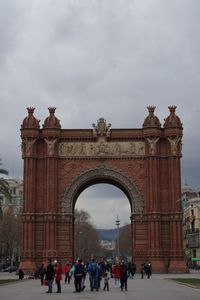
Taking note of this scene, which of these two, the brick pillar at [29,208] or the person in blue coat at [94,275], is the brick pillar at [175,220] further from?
the person in blue coat at [94,275]

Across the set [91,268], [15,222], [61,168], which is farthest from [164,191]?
[15,222]

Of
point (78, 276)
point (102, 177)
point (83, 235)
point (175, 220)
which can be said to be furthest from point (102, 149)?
point (83, 235)

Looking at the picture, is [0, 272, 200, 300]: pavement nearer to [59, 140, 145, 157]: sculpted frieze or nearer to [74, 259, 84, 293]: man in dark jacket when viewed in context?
[74, 259, 84, 293]: man in dark jacket

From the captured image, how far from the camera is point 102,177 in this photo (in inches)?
2399

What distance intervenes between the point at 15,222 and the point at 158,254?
1749 inches

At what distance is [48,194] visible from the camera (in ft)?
195

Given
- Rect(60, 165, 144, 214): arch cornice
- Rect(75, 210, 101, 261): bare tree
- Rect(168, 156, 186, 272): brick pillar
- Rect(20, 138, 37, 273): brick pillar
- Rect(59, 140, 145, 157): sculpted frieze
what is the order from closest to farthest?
Rect(168, 156, 186, 272): brick pillar → Rect(20, 138, 37, 273): brick pillar → Rect(60, 165, 144, 214): arch cornice → Rect(59, 140, 145, 157): sculpted frieze → Rect(75, 210, 101, 261): bare tree

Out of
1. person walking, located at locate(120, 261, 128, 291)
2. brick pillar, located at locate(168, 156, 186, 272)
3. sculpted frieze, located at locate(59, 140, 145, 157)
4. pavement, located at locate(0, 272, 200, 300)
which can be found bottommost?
pavement, located at locate(0, 272, 200, 300)

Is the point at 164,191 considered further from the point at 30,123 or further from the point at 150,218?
the point at 30,123

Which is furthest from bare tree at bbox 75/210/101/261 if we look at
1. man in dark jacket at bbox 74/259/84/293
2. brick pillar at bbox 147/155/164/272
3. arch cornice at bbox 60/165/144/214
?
man in dark jacket at bbox 74/259/84/293

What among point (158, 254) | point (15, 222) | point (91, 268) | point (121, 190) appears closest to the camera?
point (91, 268)

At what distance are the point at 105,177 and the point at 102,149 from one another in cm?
312

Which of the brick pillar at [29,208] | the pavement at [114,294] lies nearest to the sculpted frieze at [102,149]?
the brick pillar at [29,208]

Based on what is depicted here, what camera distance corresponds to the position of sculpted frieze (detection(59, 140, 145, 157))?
60.5 m
